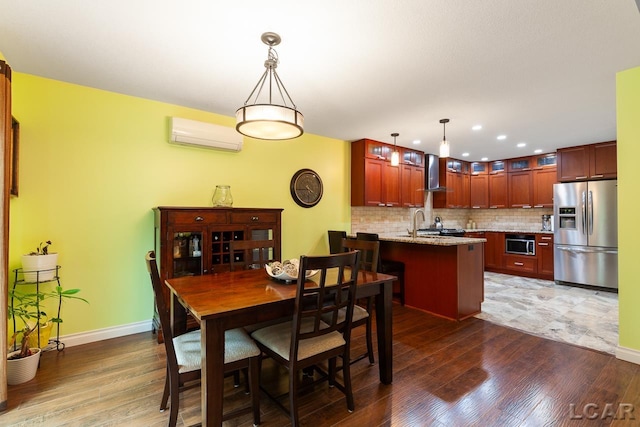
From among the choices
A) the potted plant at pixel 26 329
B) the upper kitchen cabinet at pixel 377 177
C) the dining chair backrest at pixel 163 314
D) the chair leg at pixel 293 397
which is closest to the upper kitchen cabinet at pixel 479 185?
the upper kitchen cabinet at pixel 377 177

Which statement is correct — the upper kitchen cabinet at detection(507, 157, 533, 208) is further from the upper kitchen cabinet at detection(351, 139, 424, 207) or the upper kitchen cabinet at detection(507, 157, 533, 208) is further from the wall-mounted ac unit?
the wall-mounted ac unit

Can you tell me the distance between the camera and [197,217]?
304 cm

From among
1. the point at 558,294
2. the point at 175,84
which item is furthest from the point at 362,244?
the point at 558,294

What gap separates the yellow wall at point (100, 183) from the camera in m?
2.68

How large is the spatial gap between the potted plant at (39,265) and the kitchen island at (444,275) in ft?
11.9

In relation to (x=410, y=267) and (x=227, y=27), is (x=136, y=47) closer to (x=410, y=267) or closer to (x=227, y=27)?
(x=227, y=27)

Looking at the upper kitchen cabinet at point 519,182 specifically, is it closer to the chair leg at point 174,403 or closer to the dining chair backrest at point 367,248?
the dining chair backrest at point 367,248

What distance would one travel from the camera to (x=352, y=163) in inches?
199

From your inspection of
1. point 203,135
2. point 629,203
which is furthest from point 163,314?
point 629,203

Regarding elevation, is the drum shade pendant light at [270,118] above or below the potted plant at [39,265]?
above

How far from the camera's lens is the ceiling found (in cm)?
184

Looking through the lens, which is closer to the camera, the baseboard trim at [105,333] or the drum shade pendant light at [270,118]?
the drum shade pendant light at [270,118]

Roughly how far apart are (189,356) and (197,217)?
5.46 ft

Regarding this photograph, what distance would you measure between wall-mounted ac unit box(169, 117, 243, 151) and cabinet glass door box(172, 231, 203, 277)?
3.49 feet
